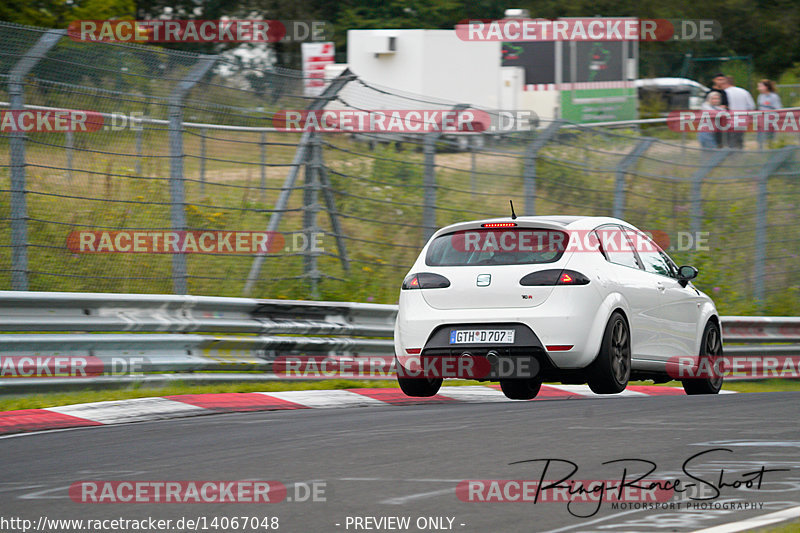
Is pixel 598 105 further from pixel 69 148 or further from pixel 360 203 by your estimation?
pixel 69 148

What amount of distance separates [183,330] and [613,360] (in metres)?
3.67

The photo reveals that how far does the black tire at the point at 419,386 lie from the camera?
10711 millimetres

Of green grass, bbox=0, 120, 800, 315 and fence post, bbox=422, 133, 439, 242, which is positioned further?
fence post, bbox=422, 133, 439, 242

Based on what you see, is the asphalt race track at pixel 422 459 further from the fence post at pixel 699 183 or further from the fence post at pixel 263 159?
the fence post at pixel 699 183

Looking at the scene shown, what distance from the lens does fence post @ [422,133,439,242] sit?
13844mm

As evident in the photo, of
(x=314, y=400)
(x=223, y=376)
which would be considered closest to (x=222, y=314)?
(x=223, y=376)

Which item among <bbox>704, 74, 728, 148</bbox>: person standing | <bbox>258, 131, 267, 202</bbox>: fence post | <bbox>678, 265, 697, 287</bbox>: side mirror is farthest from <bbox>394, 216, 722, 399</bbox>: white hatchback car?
<bbox>704, 74, 728, 148</bbox>: person standing

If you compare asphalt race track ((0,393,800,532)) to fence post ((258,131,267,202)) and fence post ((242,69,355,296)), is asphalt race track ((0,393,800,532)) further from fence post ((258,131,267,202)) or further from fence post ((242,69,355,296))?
fence post ((258,131,267,202))

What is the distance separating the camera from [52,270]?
1122 cm

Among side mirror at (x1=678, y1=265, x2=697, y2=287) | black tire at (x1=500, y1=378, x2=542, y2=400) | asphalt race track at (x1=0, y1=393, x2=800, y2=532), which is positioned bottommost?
black tire at (x1=500, y1=378, x2=542, y2=400)

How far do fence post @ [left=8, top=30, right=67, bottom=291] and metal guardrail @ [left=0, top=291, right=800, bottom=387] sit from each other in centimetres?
64

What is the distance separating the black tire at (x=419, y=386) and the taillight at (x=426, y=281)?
905mm

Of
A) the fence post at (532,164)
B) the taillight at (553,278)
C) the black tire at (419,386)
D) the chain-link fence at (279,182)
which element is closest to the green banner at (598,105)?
the chain-link fence at (279,182)

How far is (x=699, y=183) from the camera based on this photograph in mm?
17344
